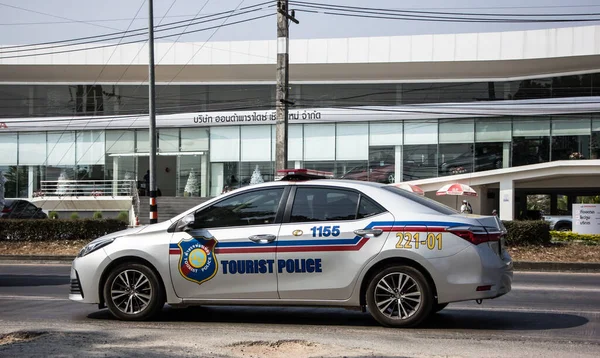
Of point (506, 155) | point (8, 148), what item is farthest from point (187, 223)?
point (8, 148)

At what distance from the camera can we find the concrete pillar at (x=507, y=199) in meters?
37.7

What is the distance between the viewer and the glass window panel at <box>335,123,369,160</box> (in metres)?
41.8

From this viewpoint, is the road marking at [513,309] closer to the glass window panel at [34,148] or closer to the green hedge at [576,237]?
the green hedge at [576,237]

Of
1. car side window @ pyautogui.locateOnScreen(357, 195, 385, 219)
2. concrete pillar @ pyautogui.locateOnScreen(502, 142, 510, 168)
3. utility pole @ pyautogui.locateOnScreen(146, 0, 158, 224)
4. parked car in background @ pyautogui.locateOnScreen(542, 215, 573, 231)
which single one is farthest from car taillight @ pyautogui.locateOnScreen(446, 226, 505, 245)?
concrete pillar @ pyautogui.locateOnScreen(502, 142, 510, 168)

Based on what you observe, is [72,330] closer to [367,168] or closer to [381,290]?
[381,290]

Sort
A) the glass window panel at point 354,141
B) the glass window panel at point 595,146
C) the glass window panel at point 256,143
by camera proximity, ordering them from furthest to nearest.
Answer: the glass window panel at point 256,143 < the glass window panel at point 354,141 < the glass window panel at point 595,146

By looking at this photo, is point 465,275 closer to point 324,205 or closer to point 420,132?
point 324,205

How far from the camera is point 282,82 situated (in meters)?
21.3

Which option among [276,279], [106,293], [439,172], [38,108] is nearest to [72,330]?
[106,293]

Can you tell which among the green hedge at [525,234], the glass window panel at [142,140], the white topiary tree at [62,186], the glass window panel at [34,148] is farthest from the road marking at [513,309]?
the glass window panel at [34,148]

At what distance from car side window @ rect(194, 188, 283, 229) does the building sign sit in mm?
18646

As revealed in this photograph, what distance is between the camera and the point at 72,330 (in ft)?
25.2

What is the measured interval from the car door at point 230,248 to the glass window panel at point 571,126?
33.4 meters

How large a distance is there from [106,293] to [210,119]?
3567 cm
